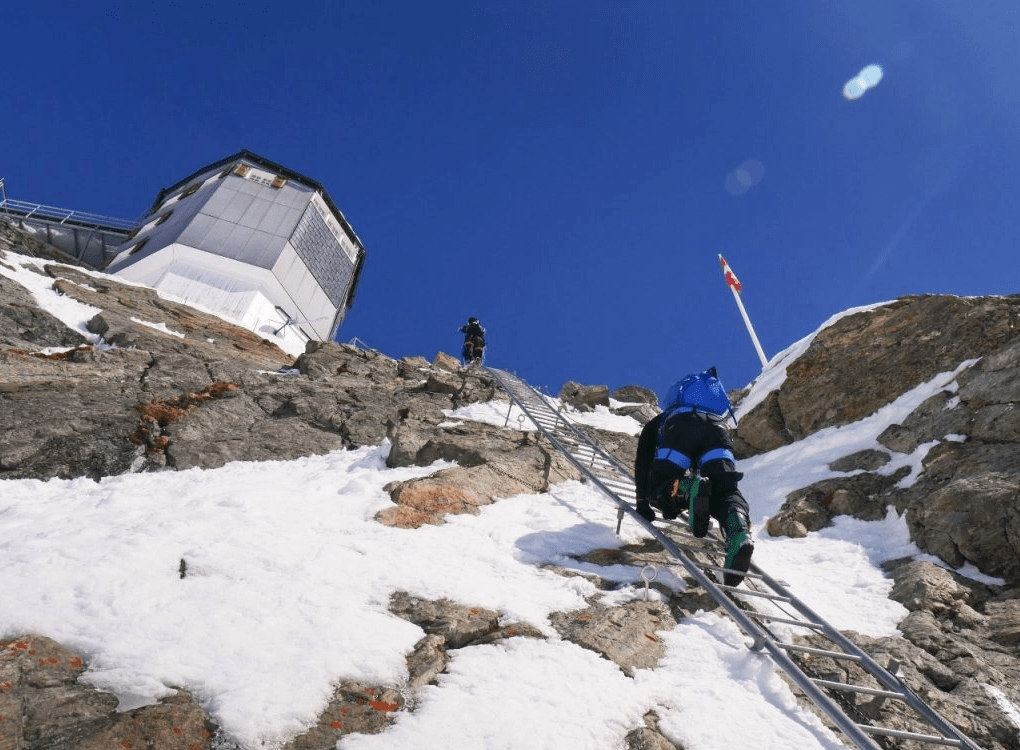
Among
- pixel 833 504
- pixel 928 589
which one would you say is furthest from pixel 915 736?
pixel 833 504

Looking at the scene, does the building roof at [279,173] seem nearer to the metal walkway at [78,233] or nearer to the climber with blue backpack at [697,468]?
the metal walkway at [78,233]

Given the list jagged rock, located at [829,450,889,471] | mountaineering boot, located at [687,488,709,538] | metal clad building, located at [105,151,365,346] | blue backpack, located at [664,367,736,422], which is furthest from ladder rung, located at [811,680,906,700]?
metal clad building, located at [105,151,365,346]

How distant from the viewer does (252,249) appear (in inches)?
1313

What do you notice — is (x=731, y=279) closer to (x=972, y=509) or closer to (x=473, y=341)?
(x=473, y=341)

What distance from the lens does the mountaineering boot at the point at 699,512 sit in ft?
18.9

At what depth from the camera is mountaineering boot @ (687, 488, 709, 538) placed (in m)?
5.77

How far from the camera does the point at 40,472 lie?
802cm

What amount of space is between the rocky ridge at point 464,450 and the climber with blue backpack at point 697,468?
2.05 ft

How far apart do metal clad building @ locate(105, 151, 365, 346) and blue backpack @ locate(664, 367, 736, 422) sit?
85.5 ft

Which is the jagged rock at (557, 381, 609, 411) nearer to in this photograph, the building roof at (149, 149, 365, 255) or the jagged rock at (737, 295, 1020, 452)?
the jagged rock at (737, 295, 1020, 452)

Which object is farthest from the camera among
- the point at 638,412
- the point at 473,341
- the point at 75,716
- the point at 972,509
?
the point at 473,341

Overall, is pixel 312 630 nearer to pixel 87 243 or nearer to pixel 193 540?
pixel 193 540

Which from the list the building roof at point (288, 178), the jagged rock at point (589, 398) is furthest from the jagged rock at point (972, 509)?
the building roof at point (288, 178)

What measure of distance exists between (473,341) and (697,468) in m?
17.7
